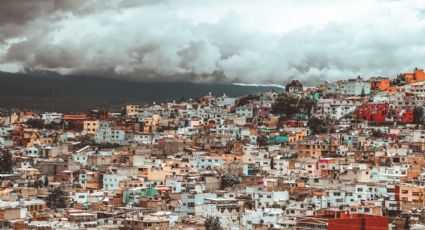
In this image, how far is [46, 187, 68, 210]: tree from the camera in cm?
2862

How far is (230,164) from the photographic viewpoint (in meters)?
37.3

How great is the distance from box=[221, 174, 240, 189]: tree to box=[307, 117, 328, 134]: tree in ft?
56.5

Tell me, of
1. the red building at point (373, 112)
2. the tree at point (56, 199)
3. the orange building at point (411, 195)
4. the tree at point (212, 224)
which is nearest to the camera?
the tree at point (212, 224)

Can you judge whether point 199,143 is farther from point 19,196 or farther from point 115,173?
point 19,196

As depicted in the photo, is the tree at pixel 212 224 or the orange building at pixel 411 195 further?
the orange building at pixel 411 195

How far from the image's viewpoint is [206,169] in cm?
3738

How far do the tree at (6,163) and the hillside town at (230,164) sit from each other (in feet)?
0.16

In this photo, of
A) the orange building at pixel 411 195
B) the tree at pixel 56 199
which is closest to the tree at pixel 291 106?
the orange building at pixel 411 195

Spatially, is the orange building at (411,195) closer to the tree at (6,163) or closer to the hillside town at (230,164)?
the hillside town at (230,164)

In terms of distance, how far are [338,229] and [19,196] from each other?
11893mm

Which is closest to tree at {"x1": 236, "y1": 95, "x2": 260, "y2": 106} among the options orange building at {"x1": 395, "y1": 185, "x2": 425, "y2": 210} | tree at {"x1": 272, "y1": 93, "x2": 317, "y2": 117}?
tree at {"x1": 272, "y1": 93, "x2": 317, "y2": 117}

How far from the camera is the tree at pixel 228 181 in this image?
32688mm

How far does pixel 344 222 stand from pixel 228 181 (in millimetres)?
10131

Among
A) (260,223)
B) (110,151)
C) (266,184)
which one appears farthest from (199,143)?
(260,223)
